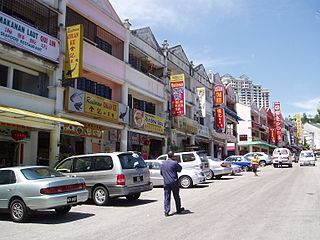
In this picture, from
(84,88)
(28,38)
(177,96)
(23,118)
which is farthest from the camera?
(177,96)

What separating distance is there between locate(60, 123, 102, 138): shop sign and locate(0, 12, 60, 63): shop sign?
375 cm

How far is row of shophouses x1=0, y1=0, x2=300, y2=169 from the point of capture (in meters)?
15.8

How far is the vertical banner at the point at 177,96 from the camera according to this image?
97.0ft

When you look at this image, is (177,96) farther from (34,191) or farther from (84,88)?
(34,191)

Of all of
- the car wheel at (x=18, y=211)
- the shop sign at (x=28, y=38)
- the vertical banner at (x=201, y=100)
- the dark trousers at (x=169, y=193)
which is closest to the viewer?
the car wheel at (x=18, y=211)

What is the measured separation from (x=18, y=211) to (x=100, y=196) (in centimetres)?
325

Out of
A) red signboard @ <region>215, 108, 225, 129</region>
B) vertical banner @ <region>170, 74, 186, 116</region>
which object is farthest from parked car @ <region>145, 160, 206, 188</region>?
red signboard @ <region>215, 108, 225, 129</region>

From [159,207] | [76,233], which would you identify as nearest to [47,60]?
[159,207]

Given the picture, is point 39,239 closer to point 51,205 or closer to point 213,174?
point 51,205

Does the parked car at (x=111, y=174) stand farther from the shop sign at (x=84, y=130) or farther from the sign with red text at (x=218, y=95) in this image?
the sign with red text at (x=218, y=95)

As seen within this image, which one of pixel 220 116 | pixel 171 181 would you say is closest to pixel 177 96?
pixel 220 116

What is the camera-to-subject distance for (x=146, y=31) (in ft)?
95.9

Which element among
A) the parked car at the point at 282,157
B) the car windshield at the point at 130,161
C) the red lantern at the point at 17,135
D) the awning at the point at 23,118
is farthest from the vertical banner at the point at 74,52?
the parked car at the point at 282,157

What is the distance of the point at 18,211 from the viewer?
9.13 meters
